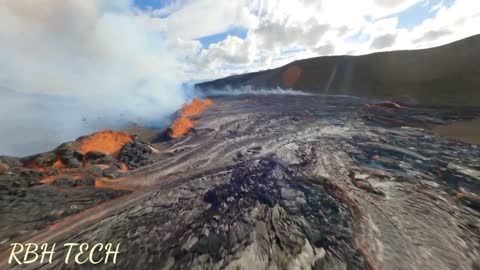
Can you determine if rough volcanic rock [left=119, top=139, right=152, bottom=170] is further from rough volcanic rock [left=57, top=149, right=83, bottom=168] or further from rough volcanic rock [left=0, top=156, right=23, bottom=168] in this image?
rough volcanic rock [left=0, top=156, right=23, bottom=168]

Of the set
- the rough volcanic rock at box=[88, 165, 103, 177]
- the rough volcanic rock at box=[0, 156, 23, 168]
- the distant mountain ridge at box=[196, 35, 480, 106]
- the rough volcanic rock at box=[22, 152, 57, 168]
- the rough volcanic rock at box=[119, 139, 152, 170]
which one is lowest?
the distant mountain ridge at box=[196, 35, 480, 106]

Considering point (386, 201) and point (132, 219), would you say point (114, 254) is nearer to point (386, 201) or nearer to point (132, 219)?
point (132, 219)

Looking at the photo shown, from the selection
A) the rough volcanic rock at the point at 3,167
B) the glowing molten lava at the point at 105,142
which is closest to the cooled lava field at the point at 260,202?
the rough volcanic rock at the point at 3,167

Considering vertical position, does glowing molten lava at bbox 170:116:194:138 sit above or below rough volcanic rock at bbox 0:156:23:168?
below

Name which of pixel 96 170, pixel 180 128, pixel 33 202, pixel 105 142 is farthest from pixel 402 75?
pixel 33 202

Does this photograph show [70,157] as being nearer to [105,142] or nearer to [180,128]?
[105,142]

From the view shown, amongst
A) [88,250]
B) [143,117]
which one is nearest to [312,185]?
[88,250]

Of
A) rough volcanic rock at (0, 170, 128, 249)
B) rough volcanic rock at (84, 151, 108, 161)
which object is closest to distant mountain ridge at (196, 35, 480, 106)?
rough volcanic rock at (84, 151, 108, 161)
